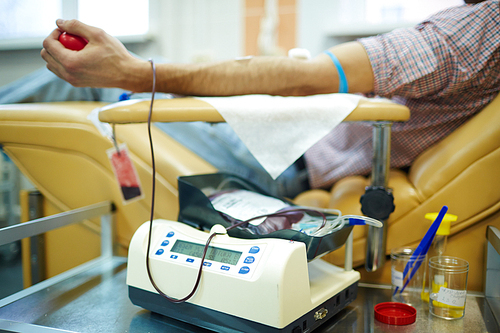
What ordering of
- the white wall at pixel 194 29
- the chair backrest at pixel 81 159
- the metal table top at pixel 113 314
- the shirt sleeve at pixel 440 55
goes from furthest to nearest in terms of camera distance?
1. the white wall at pixel 194 29
2. the chair backrest at pixel 81 159
3. the shirt sleeve at pixel 440 55
4. the metal table top at pixel 113 314

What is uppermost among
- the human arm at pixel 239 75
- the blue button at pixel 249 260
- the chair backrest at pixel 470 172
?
the human arm at pixel 239 75

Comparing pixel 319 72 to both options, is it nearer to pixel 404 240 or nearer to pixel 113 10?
pixel 404 240

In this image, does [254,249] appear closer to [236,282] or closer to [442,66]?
[236,282]

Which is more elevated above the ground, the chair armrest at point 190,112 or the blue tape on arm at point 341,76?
the blue tape on arm at point 341,76

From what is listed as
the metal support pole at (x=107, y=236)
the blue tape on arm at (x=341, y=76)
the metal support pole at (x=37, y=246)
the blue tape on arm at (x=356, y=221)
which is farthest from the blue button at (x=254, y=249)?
the metal support pole at (x=37, y=246)

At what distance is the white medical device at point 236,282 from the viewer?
445mm

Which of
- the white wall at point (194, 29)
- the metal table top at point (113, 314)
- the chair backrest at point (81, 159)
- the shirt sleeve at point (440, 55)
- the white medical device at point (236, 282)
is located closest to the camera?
the white medical device at point (236, 282)

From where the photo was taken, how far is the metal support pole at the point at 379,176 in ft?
2.06

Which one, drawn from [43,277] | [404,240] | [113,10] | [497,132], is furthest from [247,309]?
[113,10]

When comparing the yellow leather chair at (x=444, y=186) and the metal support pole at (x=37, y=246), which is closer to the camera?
the yellow leather chair at (x=444, y=186)

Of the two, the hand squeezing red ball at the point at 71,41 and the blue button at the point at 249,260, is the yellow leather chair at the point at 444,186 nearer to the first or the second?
the hand squeezing red ball at the point at 71,41

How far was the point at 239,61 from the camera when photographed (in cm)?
68

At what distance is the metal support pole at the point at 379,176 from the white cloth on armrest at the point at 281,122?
0.08 m

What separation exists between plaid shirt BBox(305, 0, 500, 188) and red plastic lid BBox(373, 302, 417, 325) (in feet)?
1.11
